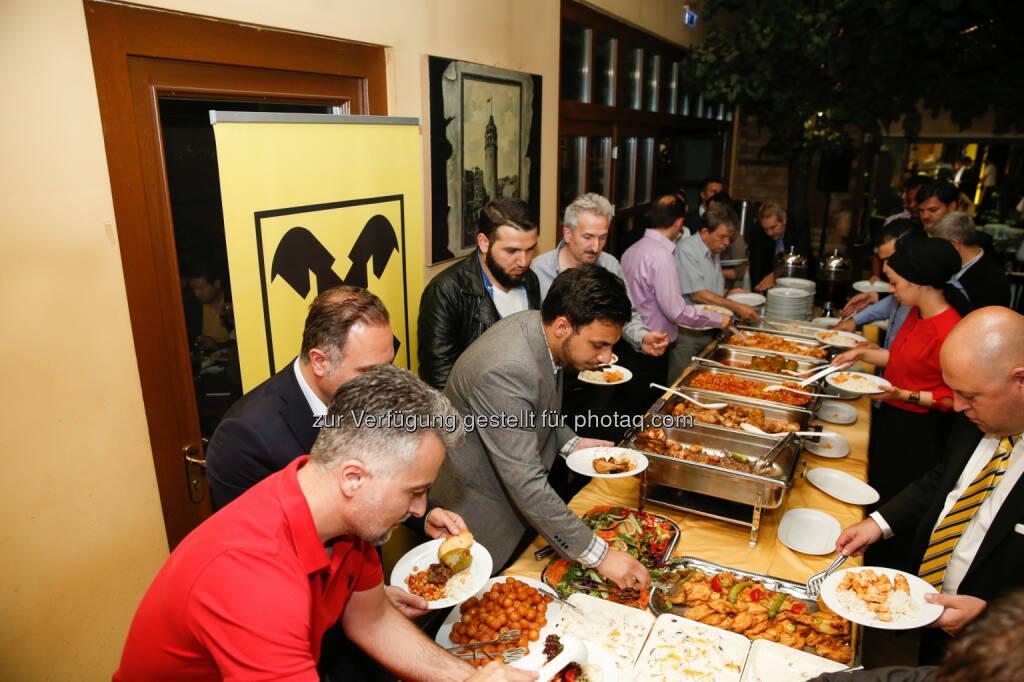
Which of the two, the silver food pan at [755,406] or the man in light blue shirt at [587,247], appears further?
the man in light blue shirt at [587,247]

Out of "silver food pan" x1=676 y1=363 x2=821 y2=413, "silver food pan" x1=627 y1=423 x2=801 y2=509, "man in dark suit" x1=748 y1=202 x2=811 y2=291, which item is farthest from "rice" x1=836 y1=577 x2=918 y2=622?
"man in dark suit" x1=748 y1=202 x2=811 y2=291

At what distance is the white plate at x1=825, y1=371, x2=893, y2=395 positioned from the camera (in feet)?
8.90

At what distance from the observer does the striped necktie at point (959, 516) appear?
1694 mm

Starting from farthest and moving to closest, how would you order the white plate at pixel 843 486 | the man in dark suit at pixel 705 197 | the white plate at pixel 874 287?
1. the man in dark suit at pixel 705 197
2. the white plate at pixel 874 287
3. the white plate at pixel 843 486

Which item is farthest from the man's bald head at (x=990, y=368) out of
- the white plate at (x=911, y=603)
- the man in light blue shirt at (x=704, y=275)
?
the man in light blue shirt at (x=704, y=275)

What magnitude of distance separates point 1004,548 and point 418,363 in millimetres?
2213

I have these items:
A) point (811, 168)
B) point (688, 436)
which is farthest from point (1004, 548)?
point (811, 168)

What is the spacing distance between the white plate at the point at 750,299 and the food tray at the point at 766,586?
9.61 ft

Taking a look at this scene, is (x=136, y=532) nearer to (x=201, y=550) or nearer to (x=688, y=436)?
(x=201, y=550)

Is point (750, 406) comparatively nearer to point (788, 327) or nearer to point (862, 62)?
point (788, 327)

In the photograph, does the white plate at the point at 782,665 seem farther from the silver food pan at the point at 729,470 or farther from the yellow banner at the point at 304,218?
the yellow banner at the point at 304,218

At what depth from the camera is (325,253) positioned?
221 cm

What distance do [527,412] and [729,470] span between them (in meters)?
Result: 0.69

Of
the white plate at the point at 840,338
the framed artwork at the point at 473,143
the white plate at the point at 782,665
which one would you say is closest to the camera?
the white plate at the point at 782,665
